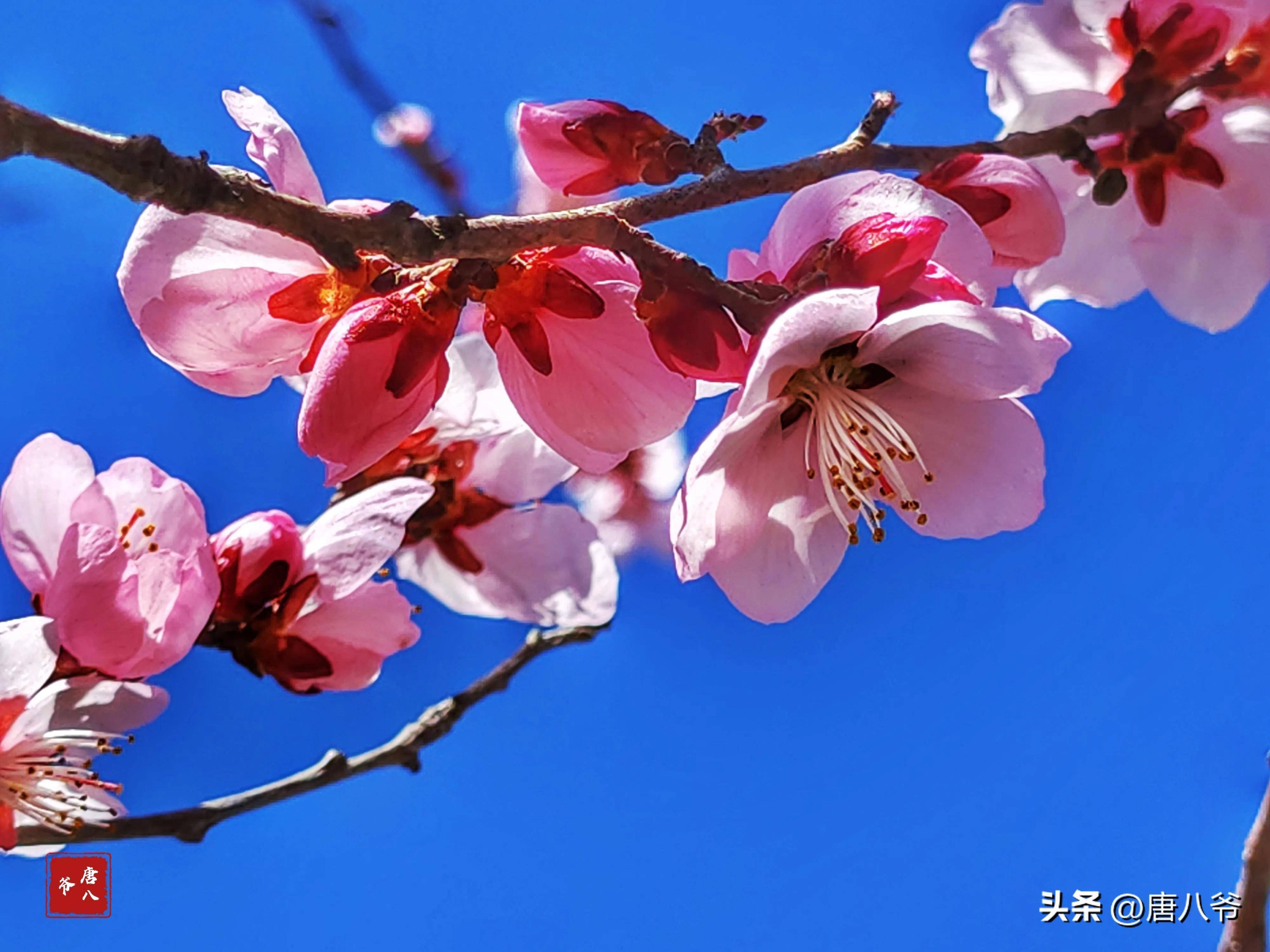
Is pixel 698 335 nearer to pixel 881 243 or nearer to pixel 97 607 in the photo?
pixel 881 243

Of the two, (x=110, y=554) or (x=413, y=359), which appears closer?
(x=413, y=359)

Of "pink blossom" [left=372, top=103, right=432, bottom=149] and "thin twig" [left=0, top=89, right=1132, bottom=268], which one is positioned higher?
"pink blossom" [left=372, top=103, right=432, bottom=149]

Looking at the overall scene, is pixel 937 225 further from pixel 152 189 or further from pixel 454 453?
pixel 454 453

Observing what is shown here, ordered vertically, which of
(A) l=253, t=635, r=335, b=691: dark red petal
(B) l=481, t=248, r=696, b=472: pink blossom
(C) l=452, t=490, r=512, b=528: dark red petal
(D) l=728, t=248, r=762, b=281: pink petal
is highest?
(C) l=452, t=490, r=512, b=528: dark red petal

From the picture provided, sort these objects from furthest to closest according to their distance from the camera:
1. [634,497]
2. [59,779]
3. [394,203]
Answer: [634,497]
[59,779]
[394,203]

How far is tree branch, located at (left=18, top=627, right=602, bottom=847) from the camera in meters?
0.60

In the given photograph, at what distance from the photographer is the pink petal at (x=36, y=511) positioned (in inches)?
23.3

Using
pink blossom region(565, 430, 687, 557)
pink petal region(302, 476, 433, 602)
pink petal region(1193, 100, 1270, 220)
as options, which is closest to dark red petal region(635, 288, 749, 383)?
pink petal region(302, 476, 433, 602)

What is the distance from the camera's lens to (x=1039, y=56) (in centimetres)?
A: 70

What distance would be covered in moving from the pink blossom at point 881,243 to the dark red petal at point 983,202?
0.24ft

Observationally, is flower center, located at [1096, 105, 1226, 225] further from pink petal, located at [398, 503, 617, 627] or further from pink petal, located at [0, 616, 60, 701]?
pink petal, located at [0, 616, 60, 701]

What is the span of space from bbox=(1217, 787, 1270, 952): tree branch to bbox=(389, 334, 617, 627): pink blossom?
43cm

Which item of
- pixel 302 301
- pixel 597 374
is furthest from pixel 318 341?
pixel 597 374

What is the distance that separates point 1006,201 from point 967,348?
5.7 inches
